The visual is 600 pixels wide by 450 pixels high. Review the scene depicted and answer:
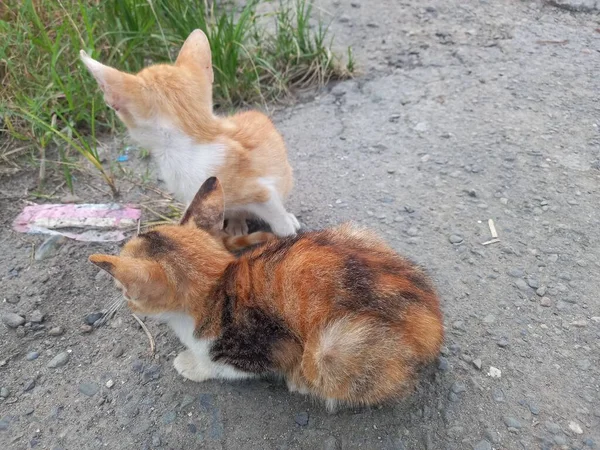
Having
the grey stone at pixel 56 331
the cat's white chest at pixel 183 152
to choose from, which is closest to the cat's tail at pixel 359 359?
the cat's white chest at pixel 183 152

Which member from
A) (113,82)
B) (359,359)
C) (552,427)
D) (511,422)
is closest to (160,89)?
(113,82)

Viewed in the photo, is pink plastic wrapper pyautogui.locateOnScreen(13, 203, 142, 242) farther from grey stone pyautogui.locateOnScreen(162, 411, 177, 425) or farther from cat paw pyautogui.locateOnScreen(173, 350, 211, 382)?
grey stone pyautogui.locateOnScreen(162, 411, 177, 425)

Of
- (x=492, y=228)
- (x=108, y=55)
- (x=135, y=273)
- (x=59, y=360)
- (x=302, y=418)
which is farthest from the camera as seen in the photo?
(x=108, y=55)

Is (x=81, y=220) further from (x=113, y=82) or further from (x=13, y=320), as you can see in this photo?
(x=113, y=82)

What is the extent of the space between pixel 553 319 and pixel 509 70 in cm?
246

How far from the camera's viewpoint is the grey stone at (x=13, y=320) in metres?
2.76

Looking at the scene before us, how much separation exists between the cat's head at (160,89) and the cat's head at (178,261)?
549 mm

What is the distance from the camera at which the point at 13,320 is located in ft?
9.08

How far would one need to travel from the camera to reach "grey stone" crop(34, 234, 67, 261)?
123 inches

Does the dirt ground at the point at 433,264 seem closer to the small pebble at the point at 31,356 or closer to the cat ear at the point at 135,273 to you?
the small pebble at the point at 31,356

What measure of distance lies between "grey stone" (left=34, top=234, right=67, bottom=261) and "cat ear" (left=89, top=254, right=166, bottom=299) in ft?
4.39

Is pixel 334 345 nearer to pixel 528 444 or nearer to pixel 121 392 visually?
pixel 528 444

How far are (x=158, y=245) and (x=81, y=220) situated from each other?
137 cm

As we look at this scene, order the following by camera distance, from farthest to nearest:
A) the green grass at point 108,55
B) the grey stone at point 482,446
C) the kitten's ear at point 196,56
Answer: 1. the green grass at point 108,55
2. the kitten's ear at point 196,56
3. the grey stone at point 482,446
